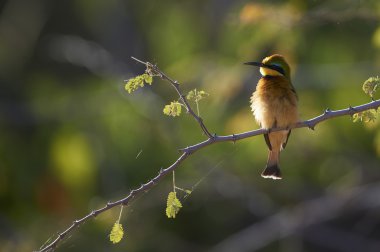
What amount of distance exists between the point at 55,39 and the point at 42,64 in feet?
1.70

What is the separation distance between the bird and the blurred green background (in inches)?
40.4

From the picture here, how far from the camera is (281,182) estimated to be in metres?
6.86

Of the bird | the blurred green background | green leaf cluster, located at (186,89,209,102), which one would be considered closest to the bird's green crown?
the bird

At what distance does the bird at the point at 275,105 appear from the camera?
11.7 feet

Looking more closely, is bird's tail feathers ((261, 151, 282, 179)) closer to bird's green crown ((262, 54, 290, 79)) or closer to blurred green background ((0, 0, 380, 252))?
bird's green crown ((262, 54, 290, 79))

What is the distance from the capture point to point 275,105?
11.8 ft

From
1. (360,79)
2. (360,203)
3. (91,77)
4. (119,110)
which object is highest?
(91,77)

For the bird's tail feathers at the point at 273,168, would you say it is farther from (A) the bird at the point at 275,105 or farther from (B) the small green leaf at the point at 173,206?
(B) the small green leaf at the point at 173,206

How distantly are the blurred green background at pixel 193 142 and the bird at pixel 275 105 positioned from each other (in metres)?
1.03

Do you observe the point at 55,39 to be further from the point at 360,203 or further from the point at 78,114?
the point at 360,203

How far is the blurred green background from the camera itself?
20.0 ft

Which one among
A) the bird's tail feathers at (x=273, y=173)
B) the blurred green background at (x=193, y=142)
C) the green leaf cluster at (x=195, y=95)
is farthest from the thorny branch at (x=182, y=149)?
the blurred green background at (x=193, y=142)

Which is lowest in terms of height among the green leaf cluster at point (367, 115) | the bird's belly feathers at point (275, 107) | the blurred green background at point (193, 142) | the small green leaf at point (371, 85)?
the green leaf cluster at point (367, 115)

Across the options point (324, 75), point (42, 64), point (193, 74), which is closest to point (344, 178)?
point (324, 75)
